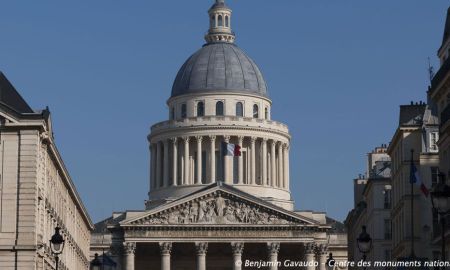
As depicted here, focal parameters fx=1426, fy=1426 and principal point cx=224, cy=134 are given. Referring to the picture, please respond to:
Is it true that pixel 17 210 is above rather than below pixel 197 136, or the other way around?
below

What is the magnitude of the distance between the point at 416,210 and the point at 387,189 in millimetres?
24086

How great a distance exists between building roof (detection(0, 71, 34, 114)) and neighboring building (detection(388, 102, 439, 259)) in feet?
75.8

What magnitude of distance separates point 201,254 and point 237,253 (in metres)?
3.49

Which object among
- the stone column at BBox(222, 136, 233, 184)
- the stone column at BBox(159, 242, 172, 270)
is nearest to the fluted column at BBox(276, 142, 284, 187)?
the stone column at BBox(222, 136, 233, 184)

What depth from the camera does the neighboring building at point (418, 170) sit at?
278 feet

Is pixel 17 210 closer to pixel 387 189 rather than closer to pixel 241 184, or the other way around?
pixel 387 189

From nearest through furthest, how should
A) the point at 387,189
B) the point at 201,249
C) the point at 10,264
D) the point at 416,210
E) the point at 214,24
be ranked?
1. the point at 10,264
2. the point at 416,210
3. the point at 387,189
4. the point at 201,249
5. the point at 214,24

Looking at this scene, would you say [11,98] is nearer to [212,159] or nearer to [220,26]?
[212,159]

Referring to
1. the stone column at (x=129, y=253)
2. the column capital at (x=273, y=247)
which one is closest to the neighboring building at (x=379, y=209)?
the column capital at (x=273, y=247)

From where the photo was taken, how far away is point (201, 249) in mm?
137750

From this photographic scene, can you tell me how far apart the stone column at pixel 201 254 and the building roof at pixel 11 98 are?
64.3 meters

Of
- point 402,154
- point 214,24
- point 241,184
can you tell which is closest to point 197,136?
point 241,184

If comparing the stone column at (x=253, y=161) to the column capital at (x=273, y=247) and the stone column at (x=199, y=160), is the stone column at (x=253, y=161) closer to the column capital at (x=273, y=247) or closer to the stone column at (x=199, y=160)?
the stone column at (x=199, y=160)

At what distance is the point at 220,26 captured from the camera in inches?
6767
